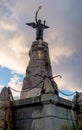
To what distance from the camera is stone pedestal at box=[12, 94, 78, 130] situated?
10020mm

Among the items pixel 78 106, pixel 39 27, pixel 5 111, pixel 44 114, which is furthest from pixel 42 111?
pixel 39 27

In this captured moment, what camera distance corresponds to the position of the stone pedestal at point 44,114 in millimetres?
10020

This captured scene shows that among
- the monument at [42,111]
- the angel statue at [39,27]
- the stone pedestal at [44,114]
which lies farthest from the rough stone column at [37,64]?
the stone pedestal at [44,114]

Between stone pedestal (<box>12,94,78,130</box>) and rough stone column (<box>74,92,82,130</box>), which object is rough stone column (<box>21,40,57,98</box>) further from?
stone pedestal (<box>12,94,78,130</box>)

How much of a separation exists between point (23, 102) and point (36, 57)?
12.2 metres

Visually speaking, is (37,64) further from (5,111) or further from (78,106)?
(5,111)

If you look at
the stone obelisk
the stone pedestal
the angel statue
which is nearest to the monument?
the stone pedestal

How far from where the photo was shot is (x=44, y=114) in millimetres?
10117

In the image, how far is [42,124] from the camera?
10.1 meters

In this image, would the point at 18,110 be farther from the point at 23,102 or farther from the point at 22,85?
the point at 22,85

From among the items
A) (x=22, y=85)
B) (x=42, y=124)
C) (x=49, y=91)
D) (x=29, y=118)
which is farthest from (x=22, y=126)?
(x=22, y=85)

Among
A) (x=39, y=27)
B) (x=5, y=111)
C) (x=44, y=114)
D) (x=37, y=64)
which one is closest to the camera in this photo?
(x=44, y=114)

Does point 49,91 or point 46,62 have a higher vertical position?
point 46,62

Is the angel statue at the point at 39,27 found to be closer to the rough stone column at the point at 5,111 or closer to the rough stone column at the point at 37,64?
the rough stone column at the point at 37,64
